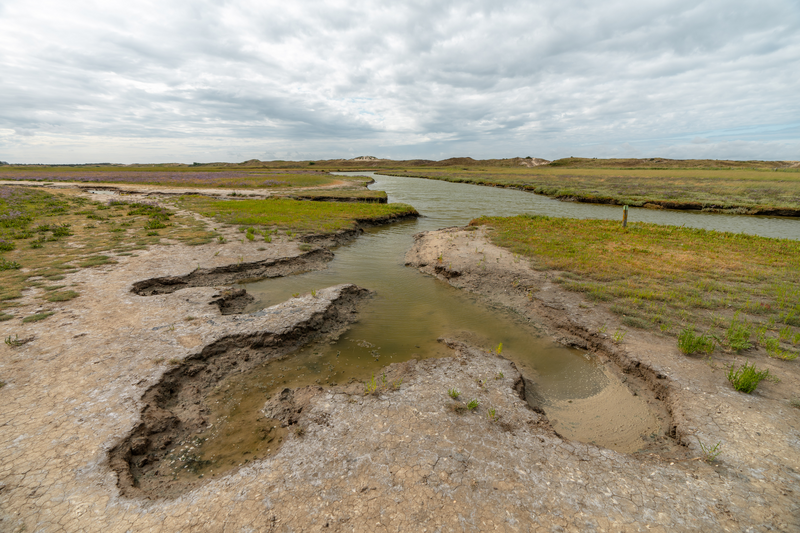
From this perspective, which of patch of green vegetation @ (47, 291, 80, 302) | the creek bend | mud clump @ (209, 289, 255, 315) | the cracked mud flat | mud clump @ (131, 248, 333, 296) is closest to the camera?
the cracked mud flat

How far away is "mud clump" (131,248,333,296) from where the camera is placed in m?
10.9

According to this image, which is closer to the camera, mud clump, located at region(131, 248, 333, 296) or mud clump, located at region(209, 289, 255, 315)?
mud clump, located at region(209, 289, 255, 315)

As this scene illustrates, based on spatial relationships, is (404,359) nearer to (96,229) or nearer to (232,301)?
(232,301)

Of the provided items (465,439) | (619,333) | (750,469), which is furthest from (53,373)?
(619,333)

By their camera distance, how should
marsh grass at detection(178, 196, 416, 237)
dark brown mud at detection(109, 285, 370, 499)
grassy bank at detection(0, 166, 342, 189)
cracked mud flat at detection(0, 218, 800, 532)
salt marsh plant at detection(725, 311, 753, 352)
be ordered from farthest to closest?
grassy bank at detection(0, 166, 342, 189), marsh grass at detection(178, 196, 416, 237), salt marsh plant at detection(725, 311, 753, 352), dark brown mud at detection(109, 285, 370, 499), cracked mud flat at detection(0, 218, 800, 532)

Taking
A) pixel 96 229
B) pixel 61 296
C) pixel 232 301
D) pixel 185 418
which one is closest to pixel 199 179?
pixel 96 229

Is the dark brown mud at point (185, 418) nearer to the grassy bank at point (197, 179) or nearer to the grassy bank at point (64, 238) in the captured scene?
the grassy bank at point (64, 238)

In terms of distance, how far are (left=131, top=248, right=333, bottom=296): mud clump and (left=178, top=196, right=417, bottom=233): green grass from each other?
5.45 meters

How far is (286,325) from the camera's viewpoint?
28.3 ft

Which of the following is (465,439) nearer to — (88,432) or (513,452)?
(513,452)

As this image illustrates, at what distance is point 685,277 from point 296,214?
2446cm

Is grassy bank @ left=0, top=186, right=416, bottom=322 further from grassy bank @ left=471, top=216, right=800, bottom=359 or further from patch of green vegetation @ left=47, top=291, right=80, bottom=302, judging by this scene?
grassy bank @ left=471, top=216, right=800, bottom=359

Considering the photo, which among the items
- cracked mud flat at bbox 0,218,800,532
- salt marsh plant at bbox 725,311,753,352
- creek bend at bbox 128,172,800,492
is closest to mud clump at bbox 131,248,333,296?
creek bend at bbox 128,172,800,492

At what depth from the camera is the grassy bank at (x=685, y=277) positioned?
8516 mm
